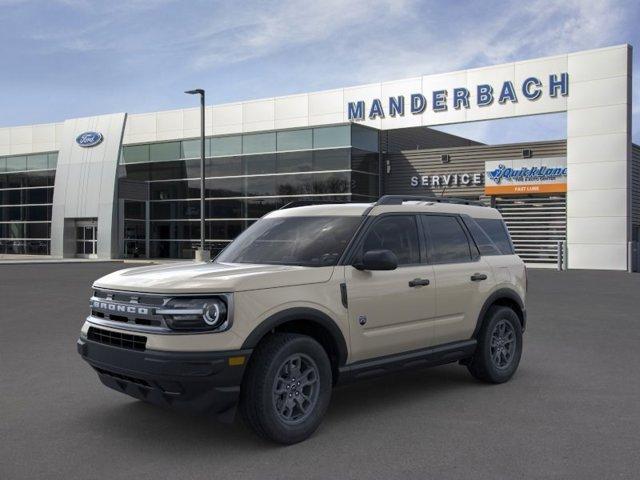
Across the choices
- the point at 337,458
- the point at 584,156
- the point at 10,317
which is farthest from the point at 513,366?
the point at 584,156

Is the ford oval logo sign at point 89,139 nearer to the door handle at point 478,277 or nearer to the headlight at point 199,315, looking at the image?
the door handle at point 478,277

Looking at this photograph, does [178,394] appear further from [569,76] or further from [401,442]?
[569,76]

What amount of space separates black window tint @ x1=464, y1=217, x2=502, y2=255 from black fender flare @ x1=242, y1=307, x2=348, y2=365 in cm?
233

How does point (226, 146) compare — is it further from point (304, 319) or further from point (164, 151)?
point (304, 319)

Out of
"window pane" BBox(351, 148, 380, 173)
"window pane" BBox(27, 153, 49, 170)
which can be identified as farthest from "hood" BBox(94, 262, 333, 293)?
"window pane" BBox(27, 153, 49, 170)

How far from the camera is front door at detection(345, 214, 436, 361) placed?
17.5ft

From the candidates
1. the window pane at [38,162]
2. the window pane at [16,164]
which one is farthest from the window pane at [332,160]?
the window pane at [16,164]

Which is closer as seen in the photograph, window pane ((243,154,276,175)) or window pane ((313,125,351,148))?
window pane ((313,125,351,148))

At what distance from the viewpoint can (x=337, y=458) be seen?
452cm

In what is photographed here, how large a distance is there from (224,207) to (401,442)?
31.5m

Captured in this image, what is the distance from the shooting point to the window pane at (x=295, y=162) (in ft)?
108

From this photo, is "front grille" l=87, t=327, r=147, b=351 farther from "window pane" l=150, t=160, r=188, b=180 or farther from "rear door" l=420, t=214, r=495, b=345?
"window pane" l=150, t=160, r=188, b=180

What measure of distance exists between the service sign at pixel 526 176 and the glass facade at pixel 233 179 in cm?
594

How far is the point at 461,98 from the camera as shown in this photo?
31.0 m
